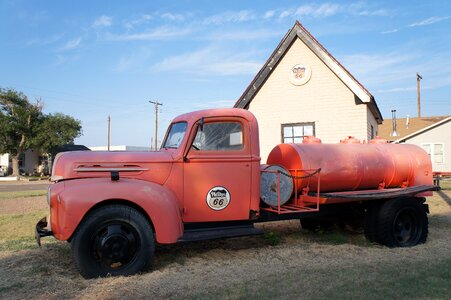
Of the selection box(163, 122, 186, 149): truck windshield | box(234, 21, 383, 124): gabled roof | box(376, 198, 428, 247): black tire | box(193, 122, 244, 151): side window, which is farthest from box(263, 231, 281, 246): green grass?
box(234, 21, 383, 124): gabled roof

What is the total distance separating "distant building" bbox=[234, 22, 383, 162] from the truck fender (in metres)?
8.93

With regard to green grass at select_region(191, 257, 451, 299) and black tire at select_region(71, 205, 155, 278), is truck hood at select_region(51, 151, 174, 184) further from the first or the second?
green grass at select_region(191, 257, 451, 299)

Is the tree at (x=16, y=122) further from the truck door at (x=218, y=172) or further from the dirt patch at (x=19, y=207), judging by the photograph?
the truck door at (x=218, y=172)

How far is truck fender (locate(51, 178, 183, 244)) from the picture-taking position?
493 cm

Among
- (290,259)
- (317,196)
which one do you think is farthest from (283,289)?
(317,196)

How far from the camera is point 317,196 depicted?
21.0 feet

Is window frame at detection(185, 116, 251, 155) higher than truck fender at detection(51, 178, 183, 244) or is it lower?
higher

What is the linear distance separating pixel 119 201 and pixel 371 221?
4177 millimetres

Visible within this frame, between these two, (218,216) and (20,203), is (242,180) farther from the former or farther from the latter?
(20,203)

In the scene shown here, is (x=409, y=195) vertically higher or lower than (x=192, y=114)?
lower

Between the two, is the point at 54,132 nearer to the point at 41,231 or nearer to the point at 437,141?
the point at 437,141

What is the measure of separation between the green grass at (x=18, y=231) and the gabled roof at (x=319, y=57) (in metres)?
7.60

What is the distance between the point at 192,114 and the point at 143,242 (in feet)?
6.38

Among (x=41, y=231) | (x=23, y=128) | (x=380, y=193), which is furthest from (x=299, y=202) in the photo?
(x=23, y=128)
